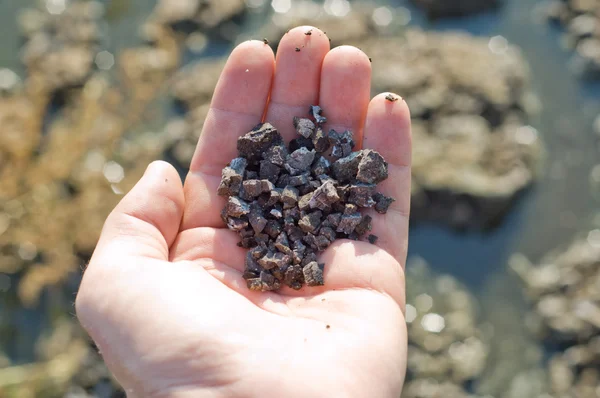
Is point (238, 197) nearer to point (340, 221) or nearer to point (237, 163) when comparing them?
point (237, 163)

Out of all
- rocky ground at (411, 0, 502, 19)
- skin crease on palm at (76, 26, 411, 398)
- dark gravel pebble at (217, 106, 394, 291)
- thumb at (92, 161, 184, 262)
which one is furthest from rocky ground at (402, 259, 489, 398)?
rocky ground at (411, 0, 502, 19)

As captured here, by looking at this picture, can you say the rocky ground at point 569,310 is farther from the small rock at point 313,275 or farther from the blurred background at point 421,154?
the small rock at point 313,275

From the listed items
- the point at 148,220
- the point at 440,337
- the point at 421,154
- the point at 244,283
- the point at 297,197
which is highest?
the point at 148,220

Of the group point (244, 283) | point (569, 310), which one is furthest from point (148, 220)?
point (569, 310)

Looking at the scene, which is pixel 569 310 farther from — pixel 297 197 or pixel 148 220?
pixel 148 220

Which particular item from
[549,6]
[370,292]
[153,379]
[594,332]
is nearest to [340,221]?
[370,292]

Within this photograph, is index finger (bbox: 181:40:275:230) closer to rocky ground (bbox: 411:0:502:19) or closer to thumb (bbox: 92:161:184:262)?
thumb (bbox: 92:161:184:262)

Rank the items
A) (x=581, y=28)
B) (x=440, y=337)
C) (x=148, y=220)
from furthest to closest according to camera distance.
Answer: (x=581, y=28)
(x=440, y=337)
(x=148, y=220)
